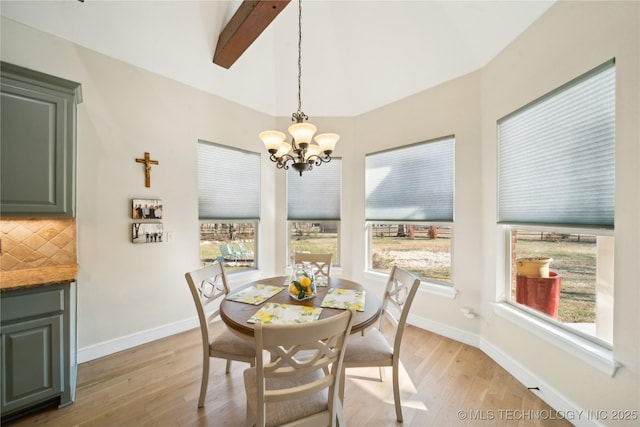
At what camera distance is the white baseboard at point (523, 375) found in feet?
5.42

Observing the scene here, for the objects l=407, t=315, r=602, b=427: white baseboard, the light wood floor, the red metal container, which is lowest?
the light wood floor

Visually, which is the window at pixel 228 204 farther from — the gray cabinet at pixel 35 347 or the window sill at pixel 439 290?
the window sill at pixel 439 290

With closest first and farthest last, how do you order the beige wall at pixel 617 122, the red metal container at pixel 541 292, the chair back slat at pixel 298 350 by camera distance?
the chair back slat at pixel 298 350 → the beige wall at pixel 617 122 → the red metal container at pixel 541 292

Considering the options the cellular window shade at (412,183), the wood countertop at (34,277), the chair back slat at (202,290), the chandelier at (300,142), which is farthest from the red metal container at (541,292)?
the wood countertop at (34,277)

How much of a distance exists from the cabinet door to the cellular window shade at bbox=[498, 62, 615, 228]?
3662 millimetres

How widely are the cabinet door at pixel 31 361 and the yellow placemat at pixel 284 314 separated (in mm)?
1482

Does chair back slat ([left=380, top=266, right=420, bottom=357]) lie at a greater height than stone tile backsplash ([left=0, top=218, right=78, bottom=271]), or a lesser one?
lesser

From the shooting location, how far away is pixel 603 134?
5.15 ft

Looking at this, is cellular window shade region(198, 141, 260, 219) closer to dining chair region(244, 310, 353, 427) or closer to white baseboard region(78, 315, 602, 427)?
white baseboard region(78, 315, 602, 427)

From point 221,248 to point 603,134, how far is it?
12.4 feet

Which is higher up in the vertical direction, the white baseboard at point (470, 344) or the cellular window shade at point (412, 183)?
the cellular window shade at point (412, 183)

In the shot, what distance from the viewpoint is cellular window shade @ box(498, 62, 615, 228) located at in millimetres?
1562

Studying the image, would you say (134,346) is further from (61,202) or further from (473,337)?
(473,337)

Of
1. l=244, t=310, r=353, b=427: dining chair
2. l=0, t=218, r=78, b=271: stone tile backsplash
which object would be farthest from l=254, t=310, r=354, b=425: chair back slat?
l=0, t=218, r=78, b=271: stone tile backsplash
